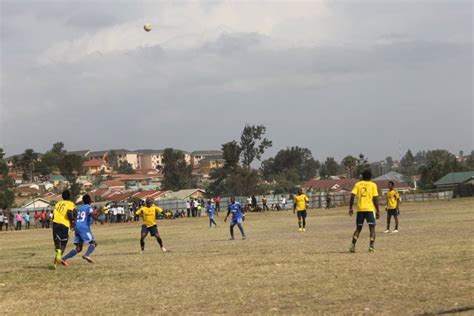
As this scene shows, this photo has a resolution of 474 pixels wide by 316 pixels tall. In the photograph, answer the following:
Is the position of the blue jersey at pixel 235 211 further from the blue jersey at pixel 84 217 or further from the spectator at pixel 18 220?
the spectator at pixel 18 220

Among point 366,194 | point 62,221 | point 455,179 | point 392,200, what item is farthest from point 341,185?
point 62,221

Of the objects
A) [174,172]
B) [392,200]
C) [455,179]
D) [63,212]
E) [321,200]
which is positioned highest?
[174,172]

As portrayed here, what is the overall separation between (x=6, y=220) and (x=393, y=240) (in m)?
49.2

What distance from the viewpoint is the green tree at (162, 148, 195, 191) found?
15000 cm

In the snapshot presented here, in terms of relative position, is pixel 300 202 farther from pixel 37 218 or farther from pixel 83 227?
pixel 37 218

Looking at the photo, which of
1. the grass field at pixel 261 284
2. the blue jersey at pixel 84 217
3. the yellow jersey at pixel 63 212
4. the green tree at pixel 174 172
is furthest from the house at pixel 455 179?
the yellow jersey at pixel 63 212

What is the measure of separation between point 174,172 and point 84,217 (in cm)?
13339

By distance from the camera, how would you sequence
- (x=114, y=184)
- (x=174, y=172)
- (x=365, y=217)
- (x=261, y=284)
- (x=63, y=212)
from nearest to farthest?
(x=261, y=284)
(x=63, y=212)
(x=365, y=217)
(x=174, y=172)
(x=114, y=184)

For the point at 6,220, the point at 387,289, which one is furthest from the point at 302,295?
the point at 6,220

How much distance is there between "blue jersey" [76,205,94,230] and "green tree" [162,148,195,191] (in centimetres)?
13125

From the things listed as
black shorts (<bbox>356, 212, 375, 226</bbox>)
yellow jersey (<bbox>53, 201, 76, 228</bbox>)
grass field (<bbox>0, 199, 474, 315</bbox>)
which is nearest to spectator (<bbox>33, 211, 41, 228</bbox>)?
grass field (<bbox>0, 199, 474, 315</bbox>)

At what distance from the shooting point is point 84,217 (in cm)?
1758

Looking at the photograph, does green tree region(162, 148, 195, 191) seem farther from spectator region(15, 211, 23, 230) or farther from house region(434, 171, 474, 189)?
spectator region(15, 211, 23, 230)

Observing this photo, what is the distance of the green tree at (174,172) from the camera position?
150000 millimetres
